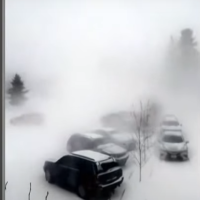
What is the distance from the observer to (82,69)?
1.17m

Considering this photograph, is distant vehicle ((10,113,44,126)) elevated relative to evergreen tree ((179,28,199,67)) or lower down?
lower down

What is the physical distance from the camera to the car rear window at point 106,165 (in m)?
1.16

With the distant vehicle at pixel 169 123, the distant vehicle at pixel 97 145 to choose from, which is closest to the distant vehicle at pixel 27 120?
the distant vehicle at pixel 97 145

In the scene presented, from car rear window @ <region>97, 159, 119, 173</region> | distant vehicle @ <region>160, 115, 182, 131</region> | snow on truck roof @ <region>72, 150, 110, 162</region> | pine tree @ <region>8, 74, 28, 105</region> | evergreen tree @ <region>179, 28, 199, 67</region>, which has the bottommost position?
car rear window @ <region>97, 159, 119, 173</region>

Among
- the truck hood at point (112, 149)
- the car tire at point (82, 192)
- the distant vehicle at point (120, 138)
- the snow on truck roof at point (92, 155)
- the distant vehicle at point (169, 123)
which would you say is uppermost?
the distant vehicle at point (169, 123)

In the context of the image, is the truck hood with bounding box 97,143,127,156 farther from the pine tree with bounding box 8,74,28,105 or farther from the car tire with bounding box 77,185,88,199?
the pine tree with bounding box 8,74,28,105

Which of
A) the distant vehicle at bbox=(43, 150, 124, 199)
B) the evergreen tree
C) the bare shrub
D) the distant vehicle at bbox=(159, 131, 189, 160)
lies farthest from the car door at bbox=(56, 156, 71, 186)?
the evergreen tree

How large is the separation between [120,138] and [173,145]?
219 millimetres

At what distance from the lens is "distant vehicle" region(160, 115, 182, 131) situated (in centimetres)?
117

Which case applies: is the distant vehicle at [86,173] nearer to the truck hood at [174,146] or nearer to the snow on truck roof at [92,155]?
the snow on truck roof at [92,155]

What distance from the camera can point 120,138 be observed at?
1.16 meters

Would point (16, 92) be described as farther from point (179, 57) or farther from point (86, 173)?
point (179, 57)

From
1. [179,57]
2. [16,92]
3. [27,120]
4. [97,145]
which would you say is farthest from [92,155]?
[179,57]

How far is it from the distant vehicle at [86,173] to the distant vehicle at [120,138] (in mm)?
76
